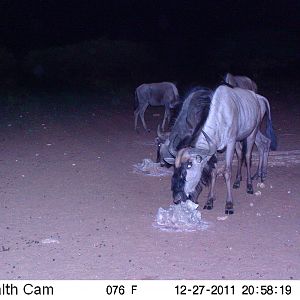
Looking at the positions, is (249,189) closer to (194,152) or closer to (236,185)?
(236,185)

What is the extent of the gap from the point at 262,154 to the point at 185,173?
292 cm

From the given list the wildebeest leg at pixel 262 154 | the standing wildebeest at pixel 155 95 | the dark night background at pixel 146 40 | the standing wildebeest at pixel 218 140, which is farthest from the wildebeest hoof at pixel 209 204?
the dark night background at pixel 146 40

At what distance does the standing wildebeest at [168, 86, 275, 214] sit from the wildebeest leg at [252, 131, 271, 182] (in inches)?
24.1

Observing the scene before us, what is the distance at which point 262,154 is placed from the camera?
989cm

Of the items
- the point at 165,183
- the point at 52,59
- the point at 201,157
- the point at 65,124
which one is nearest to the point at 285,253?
the point at 201,157

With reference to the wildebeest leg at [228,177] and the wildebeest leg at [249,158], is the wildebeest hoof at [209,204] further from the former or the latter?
the wildebeest leg at [249,158]

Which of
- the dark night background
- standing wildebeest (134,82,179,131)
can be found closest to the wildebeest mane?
standing wildebeest (134,82,179,131)

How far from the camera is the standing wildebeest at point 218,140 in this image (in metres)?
7.38

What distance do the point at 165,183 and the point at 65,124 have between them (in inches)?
297

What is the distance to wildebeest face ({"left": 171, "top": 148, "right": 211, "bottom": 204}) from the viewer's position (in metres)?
7.34

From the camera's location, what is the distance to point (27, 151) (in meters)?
12.4

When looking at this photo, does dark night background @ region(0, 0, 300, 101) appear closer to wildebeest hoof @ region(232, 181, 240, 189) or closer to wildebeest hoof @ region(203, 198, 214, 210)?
wildebeest hoof @ region(232, 181, 240, 189)

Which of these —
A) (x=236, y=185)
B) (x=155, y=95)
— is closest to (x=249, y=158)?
(x=236, y=185)

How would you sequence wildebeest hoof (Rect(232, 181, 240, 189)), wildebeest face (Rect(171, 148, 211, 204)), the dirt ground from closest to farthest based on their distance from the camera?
the dirt ground < wildebeest face (Rect(171, 148, 211, 204)) < wildebeest hoof (Rect(232, 181, 240, 189))
